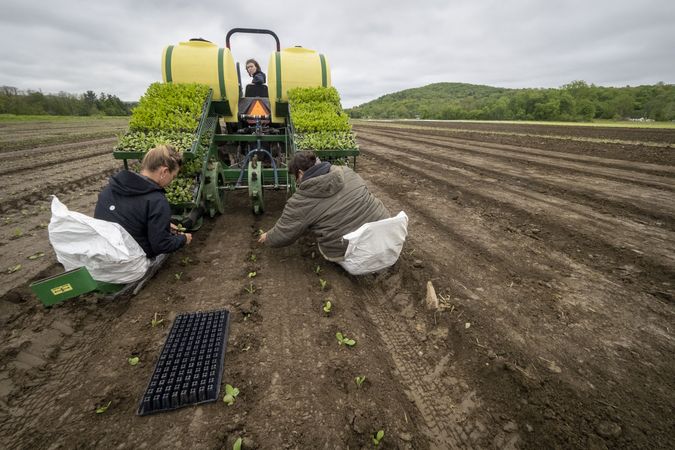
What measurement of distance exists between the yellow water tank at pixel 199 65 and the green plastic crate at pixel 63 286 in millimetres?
5114

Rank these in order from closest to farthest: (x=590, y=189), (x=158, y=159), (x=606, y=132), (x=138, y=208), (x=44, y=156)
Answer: (x=138, y=208), (x=158, y=159), (x=590, y=189), (x=44, y=156), (x=606, y=132)

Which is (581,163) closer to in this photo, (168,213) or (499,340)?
(499,340)

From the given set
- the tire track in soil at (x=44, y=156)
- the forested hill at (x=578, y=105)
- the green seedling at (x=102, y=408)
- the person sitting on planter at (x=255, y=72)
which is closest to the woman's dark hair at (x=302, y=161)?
the green seedling at (x=102, y=408)

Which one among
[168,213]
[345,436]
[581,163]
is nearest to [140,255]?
[168,213]

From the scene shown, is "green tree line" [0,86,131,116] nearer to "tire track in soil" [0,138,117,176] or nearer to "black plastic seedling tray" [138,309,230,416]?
"tire track in soil" [0,138,117,176]

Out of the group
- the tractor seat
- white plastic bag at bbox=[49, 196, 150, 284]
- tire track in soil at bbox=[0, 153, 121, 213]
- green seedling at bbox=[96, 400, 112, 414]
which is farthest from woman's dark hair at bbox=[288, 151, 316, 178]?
tire track in soil at bbox=[0, 153, 121, 213]

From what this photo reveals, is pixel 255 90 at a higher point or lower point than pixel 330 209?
higher

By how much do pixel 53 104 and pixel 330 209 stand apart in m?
83.6

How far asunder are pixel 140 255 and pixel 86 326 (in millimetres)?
858

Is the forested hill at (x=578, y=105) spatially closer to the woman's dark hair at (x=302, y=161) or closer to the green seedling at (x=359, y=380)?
the woman's dark hair at (x=302, y=161)

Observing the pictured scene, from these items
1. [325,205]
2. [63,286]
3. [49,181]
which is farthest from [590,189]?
[49,181]

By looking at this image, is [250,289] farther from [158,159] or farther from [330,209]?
[158,159]

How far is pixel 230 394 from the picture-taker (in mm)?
2254

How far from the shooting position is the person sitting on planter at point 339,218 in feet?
11.5
